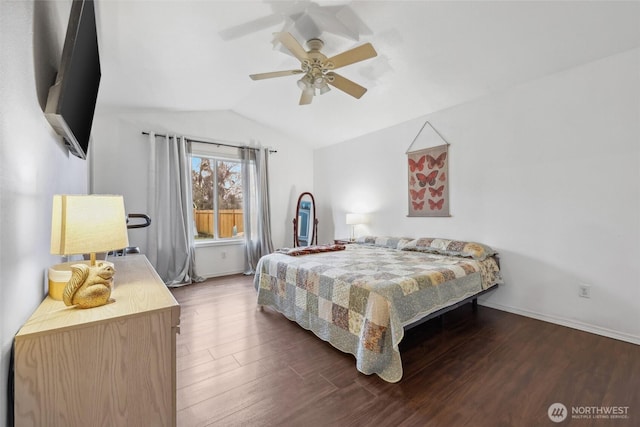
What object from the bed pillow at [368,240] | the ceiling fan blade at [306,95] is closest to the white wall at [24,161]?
the ceiling fan blade at [306,95]

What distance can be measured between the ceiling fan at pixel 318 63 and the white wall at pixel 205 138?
8.12ft

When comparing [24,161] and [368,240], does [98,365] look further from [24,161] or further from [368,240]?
[368,240]

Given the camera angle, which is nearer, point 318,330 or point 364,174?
point 318,330

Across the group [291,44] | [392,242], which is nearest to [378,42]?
[291,44]

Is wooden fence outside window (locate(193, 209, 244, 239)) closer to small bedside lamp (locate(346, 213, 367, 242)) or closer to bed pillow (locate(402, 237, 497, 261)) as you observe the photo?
small bedside lamp (locate(346, 213, 367, 242))

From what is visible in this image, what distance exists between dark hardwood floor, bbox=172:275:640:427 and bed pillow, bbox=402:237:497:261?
2.32 ft

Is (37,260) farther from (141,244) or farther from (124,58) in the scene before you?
(141,244)

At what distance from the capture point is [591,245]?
99.4 inches

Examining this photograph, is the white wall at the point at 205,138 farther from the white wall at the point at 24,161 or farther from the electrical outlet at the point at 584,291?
the electrical outlet at the point at 584,291

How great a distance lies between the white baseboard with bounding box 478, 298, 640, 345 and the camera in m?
2.33

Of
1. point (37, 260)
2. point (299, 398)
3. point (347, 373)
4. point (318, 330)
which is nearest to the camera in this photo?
point (37, 260)

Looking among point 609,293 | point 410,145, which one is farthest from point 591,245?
point 410,145

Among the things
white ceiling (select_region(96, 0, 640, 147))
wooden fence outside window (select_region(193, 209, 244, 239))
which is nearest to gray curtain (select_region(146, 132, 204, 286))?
wooden fence outside window (select_region(193, 209, 244, 239))

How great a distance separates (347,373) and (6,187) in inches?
77.3
